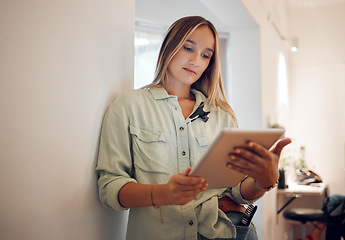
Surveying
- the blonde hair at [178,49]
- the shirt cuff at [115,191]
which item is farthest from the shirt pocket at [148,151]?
the blonde hair at [178,49]

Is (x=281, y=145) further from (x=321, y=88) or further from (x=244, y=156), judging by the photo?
(x=321, y=88)

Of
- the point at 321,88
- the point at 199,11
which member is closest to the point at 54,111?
the point at 199,11

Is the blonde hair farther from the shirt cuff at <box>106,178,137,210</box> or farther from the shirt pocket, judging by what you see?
the shirt cuff at <box>106,178,137,210</box>

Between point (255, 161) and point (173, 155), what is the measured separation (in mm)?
408

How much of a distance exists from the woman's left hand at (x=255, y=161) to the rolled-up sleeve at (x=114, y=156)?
38cm

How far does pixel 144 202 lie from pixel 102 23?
0.65 meters

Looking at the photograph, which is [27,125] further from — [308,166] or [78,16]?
[308,166]

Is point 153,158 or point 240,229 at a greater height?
point 153,158

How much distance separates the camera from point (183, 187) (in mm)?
1000

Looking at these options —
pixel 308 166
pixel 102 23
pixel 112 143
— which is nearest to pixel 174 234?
pixel 112 143

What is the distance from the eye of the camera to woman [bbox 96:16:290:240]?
3.70 ft

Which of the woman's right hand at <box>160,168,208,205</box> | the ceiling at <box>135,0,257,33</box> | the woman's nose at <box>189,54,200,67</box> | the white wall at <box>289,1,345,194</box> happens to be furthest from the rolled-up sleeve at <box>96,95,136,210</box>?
the white wall at <box>289,1,345,194</box>

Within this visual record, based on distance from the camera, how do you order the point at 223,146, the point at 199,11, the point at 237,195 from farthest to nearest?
the point at 199,11 < the point at 237,195 < the point at 223,146

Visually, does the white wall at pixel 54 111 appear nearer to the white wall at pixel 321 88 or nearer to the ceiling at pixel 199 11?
the ceiling at pixel 199 11
